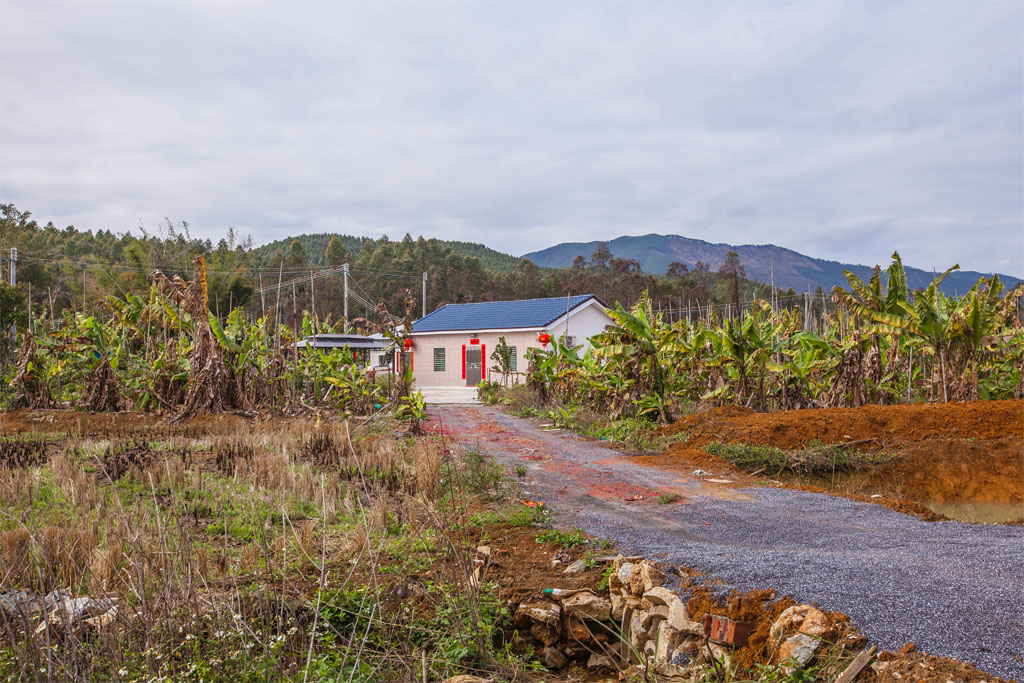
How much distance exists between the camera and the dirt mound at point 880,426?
35.5 feet

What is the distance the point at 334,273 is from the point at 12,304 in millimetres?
34734

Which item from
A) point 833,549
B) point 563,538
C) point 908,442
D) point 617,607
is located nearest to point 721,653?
point 617,607

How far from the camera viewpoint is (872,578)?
4.72 metres

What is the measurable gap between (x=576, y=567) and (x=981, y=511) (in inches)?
258

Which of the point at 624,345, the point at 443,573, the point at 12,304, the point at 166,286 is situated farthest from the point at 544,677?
the point at 12,304

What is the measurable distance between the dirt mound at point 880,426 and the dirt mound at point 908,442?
14 mm

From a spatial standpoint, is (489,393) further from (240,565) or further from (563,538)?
(240,565)

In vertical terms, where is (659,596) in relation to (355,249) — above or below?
below

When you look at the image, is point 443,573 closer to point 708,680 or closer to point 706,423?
point 708,680

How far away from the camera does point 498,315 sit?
29.2 m

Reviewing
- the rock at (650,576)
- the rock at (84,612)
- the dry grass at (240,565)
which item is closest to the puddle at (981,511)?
the rock at (650,576)

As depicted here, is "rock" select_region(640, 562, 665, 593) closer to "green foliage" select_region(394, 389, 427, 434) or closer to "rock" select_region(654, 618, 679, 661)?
"rock" select_region(654, 618, 679, 661)

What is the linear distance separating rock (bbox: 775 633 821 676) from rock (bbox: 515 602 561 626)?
1.48 m

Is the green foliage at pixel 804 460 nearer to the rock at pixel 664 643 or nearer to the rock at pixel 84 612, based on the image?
the rock at pixel 664 643
